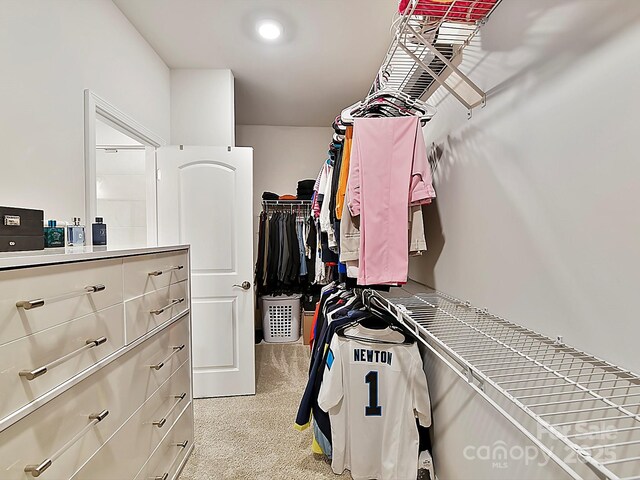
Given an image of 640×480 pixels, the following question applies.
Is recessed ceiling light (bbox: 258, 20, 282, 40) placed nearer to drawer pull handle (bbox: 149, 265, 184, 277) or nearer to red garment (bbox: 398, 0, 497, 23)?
red garment (bbox: 398, 0, 497, 23)

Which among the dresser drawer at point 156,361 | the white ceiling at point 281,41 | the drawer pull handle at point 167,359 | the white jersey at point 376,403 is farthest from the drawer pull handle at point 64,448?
the white ceiling at point 281,41

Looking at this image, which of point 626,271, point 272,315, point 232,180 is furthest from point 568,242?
point 272,315

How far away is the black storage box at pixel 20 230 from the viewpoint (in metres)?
0.99

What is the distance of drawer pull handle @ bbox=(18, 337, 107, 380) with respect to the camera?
→ 0.82 meters

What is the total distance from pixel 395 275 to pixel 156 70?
91.1 inches

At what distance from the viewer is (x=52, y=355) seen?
0.92 m

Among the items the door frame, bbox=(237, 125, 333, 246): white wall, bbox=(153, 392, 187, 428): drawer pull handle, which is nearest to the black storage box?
the door frame

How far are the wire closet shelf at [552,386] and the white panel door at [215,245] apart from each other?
1657 mm

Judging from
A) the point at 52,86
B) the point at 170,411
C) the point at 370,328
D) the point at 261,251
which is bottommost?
the point at 170,411

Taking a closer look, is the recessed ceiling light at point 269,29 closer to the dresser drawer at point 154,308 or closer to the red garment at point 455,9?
the red garment at point 455,9

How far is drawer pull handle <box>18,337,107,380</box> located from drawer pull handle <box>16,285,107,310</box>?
15 centimetres

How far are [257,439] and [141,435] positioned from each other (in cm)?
90

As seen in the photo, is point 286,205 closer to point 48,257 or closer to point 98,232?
point 98,232

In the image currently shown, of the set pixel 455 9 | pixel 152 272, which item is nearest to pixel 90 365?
pixel 152 272
